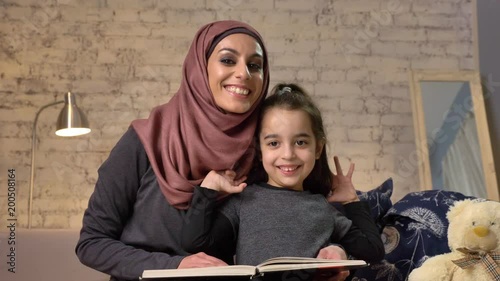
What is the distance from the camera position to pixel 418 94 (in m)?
4.02

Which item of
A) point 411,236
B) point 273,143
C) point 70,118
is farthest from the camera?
point 70,118

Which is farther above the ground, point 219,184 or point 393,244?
point 219,184

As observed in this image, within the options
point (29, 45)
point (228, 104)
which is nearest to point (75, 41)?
point (29, 45)

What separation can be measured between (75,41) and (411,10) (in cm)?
208

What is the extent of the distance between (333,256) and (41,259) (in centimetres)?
152

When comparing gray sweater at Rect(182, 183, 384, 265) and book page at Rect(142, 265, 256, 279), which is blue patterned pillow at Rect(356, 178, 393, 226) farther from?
book page at Rect(142, 265, 256, 279)

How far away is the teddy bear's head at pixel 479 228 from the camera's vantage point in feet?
6.27

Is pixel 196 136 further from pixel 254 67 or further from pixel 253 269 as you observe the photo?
pixel 253 269

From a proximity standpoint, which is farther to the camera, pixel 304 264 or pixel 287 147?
pixel 287 147

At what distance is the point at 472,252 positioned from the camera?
6.40 feet

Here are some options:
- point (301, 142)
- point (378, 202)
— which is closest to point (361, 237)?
point (301, 142)

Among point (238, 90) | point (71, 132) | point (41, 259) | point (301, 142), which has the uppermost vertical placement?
point (71, 132)

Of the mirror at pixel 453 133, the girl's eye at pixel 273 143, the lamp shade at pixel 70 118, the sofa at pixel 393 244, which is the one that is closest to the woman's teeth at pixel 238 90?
the girl's eye at pixel 273 143

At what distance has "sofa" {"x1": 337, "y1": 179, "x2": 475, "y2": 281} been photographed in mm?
2182
